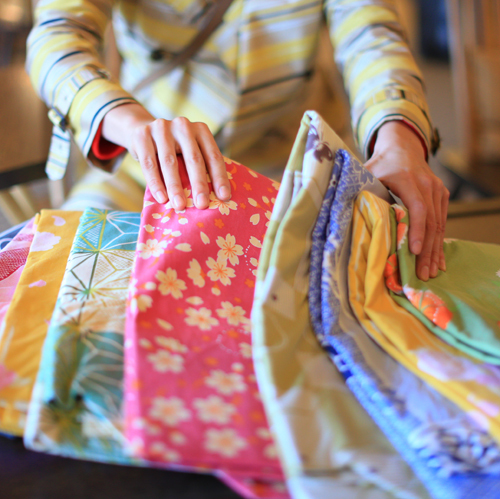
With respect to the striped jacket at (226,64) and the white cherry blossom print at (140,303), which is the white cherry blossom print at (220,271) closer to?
the white cherry blossom print at (140,303)

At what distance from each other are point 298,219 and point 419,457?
18 cm

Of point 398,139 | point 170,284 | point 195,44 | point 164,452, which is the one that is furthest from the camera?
point 195,44

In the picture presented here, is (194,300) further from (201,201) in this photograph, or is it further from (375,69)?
(375,69)

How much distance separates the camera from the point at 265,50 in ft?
2.33

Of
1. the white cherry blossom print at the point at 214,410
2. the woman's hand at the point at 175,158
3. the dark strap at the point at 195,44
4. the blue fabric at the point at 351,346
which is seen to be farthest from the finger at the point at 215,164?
the dark strap at the point at 195,44

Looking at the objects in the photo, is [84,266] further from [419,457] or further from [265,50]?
[265,50]

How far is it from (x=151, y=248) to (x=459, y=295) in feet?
0.91

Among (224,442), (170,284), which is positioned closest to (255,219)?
(170,284)

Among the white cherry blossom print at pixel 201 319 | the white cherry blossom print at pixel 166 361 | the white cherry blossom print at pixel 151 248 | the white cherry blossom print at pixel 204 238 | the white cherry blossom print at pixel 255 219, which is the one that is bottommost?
the white cherry blossom print at pixel 255 219

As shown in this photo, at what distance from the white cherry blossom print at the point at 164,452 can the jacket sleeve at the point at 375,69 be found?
0.49m

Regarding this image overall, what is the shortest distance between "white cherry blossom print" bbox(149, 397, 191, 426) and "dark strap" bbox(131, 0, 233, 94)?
25.1 inches

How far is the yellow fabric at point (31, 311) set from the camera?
0.27 meters

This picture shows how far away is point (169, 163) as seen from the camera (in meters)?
0.42

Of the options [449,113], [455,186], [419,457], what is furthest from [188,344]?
[449,113]
